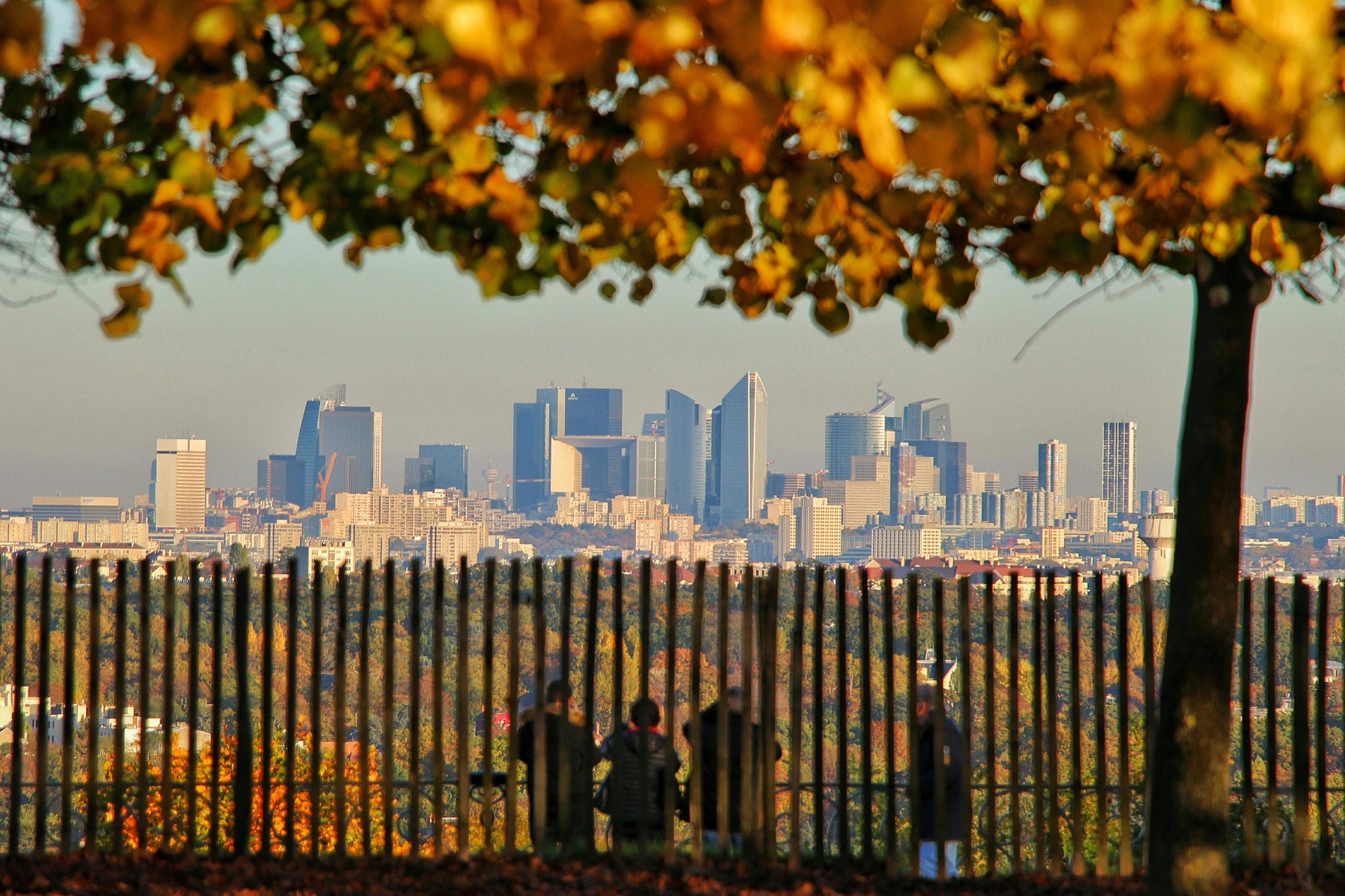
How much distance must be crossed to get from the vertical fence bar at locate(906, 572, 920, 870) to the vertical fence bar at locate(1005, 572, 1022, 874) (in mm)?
386

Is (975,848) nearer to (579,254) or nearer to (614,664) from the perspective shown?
(614,664)

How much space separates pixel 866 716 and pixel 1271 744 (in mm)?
1868

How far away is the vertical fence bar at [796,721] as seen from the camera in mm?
5480

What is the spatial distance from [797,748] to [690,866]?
66cm

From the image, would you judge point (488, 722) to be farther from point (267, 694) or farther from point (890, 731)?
point (890, 731)

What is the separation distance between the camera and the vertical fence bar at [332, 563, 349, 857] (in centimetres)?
541

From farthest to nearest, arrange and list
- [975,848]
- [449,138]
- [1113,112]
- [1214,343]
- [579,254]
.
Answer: [975,848] < [1214,343] < [579,254] < [449,138] < [1113,112]

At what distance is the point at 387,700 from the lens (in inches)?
232

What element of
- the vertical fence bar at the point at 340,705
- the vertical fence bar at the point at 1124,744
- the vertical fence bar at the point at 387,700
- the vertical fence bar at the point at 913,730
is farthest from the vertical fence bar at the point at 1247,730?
the vertical fence bar at the point at 340,705

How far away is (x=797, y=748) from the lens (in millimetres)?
5652

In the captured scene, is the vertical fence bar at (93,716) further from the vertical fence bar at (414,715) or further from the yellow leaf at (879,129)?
the yellow leaf at (879,129)

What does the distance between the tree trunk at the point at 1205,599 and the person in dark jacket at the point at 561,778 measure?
7.51ft

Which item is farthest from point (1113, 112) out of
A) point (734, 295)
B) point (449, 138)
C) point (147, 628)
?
point (147, 628)

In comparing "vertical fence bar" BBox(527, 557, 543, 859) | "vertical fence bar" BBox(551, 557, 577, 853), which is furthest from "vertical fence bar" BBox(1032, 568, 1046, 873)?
"vertical fence bar" BBox(527, 557, 543, 859)
